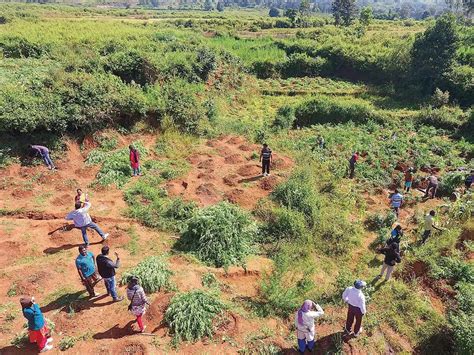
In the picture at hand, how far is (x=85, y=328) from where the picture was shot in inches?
292

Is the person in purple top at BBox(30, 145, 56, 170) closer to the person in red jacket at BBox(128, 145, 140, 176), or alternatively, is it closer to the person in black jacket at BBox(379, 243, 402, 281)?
the person in red jacket at BBox(128, 145, 140, 176)

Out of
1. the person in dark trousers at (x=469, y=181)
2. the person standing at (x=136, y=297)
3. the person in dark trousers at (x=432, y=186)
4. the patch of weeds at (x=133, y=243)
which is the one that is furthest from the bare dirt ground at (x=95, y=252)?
the person in dark trousers at (x=469, y=181)

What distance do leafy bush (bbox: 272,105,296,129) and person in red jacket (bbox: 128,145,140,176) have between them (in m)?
9.49

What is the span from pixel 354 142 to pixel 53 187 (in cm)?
1440

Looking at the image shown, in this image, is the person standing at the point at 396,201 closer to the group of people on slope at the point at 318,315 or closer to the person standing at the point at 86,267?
the group of people on slope at the point at 318,315

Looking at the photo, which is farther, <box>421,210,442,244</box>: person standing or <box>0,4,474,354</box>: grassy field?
<box>421,210,442,244</box>: person standing

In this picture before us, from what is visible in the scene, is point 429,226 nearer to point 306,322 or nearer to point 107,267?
point 306,322

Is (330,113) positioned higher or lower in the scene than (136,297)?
lower

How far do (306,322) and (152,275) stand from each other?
3.66 meters

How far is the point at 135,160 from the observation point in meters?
13.7

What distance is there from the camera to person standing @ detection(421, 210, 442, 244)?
437 inches

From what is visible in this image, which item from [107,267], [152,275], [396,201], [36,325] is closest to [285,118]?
[396,201]

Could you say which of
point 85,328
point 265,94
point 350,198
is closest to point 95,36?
point 265,94

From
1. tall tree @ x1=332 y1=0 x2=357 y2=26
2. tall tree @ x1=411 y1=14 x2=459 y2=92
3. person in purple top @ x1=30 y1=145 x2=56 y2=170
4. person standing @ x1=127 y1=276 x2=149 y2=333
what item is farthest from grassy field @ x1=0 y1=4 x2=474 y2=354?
tall tree @ x1=332 y1=0 x2=357 y2=26
